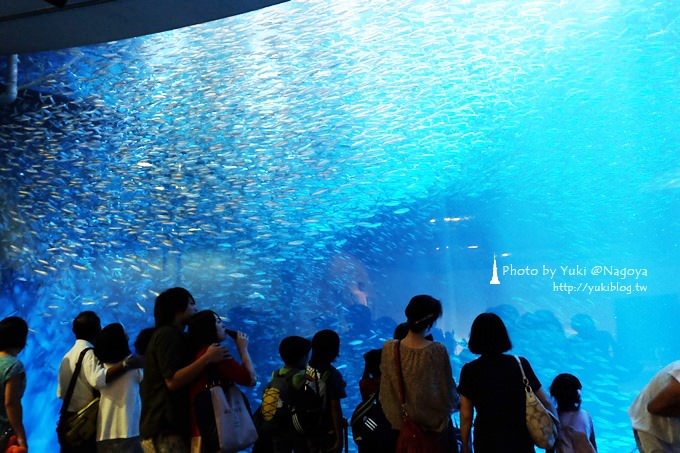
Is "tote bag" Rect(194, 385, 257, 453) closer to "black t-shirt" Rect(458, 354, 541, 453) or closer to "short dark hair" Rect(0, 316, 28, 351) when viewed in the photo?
"black t-shirt" Rect(458, 354, 541, 453)

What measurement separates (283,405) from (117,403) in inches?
33.2

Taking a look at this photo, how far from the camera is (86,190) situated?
26.5 feet

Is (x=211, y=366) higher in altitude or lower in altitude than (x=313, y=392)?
higher

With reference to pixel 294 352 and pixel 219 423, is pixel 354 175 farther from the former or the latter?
pixel 219 423

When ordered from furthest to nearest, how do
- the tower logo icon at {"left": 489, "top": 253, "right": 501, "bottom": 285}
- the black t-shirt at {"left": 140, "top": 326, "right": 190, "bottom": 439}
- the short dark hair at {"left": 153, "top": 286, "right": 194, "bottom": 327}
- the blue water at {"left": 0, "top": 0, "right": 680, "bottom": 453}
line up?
the blue water at {"left": 0, "top": 0, "right": 680, "bottom": 453}, the tower logo icon at {"left": 489, "top": 253, "right": 501, "bottom": 285}, the short dark hair at {"left": 153, "top": 286, "right": 194, "bottom": 327}, the black t-shirt at {"left": 140, "top": 326, "right": 190, "bottom": 439}

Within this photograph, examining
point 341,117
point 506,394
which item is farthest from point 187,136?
point 506,394

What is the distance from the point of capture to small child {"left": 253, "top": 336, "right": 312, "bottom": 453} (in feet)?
10.9

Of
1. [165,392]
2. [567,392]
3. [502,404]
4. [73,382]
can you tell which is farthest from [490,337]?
[73,382]

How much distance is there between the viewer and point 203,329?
8.84ft

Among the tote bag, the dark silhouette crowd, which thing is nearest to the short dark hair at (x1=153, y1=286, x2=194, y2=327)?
the dark silhouette crowd

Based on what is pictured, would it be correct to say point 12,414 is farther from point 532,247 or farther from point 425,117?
point 425,117

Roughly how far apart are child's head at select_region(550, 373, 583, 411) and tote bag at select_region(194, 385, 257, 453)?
1588 mm

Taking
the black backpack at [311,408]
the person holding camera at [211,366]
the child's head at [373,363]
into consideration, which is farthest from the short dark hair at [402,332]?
the person holding camera at [211,366]

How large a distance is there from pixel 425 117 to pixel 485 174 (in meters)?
1.20
